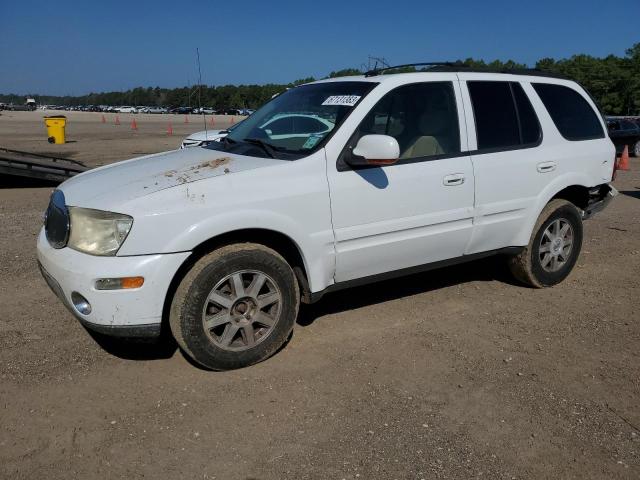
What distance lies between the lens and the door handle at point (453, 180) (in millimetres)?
4148

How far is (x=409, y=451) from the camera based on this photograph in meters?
2.82

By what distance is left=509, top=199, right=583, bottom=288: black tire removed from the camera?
495 centimetres

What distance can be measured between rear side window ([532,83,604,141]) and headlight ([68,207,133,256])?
367cm

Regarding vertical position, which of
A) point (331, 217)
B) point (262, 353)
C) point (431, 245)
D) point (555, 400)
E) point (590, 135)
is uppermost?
point (590, 135)

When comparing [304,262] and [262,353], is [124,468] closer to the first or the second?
[262,353]

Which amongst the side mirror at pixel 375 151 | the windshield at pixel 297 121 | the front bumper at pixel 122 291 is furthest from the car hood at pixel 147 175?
the side mirror at pixel 375 151

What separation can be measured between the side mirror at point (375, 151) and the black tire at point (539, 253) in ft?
6.36

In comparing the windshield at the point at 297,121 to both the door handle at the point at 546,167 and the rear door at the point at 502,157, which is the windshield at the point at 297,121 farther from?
the door handle at the point at 546,167

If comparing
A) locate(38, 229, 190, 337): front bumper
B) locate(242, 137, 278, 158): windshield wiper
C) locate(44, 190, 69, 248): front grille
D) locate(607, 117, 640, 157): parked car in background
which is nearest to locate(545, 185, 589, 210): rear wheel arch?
locate(242, 137, 278, 158): windshield wiper

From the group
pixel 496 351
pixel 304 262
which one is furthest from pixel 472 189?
pixel 304 262

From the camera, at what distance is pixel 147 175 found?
11.9 ft

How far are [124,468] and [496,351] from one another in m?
2.53

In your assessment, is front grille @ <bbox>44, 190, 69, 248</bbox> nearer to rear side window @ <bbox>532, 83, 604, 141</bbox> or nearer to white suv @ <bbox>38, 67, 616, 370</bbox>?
white suv @ <bbox>38, 67, 616, 370</bbox>

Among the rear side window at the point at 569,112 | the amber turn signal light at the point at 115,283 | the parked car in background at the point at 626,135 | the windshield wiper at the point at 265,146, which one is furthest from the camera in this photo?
the parked car in background at the point at 626,135
